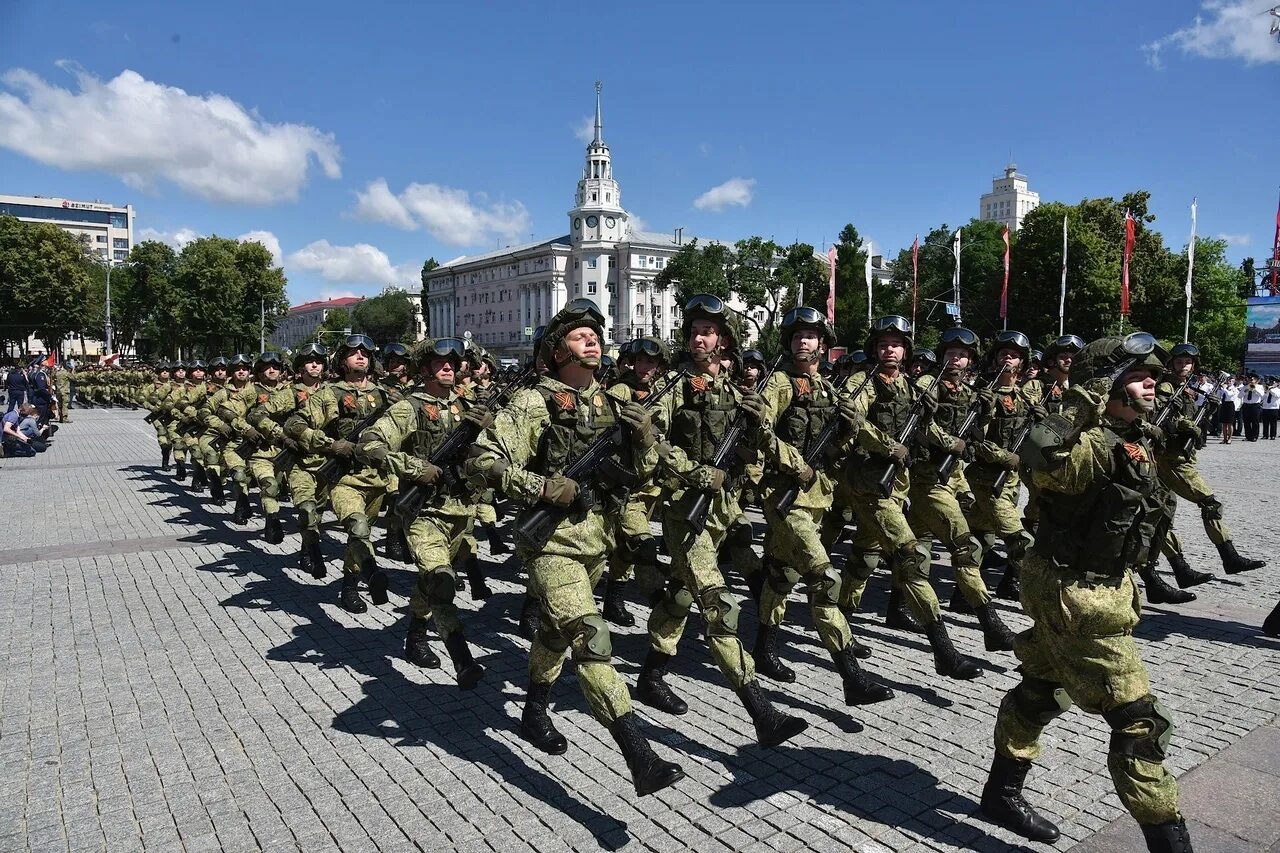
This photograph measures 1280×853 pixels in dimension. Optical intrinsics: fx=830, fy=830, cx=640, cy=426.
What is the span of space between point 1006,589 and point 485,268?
442 ft

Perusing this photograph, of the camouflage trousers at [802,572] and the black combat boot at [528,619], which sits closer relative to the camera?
the camouflage trousers at [802,572]

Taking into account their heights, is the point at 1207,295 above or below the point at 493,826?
above

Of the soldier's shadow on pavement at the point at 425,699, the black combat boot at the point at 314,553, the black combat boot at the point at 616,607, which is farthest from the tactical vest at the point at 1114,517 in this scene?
the black combat boot at the point at 314,553

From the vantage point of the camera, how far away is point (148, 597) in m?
8.39

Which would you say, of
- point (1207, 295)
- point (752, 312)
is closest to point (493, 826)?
point (1207, 295)

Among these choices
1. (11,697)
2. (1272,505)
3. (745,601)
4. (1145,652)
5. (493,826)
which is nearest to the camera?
(493,826)

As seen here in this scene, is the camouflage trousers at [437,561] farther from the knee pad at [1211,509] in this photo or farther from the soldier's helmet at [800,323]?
the knee pad at [1211,509]

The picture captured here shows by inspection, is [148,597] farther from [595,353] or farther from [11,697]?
[595,353]

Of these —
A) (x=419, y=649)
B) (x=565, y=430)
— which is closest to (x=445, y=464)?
(x=419, y=649)

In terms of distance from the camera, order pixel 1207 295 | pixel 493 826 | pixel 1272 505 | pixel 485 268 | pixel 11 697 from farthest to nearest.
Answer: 1. pixel 485 268
2. pixel 1207 295
3. pixel 1272 505
4. pixel 11 697
5. pixel 493 826

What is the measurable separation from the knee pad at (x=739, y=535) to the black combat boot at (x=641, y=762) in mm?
2106

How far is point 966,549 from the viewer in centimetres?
639

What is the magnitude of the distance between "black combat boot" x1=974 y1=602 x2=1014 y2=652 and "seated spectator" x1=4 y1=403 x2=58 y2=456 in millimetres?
23713

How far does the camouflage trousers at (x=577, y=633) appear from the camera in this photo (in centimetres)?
424
